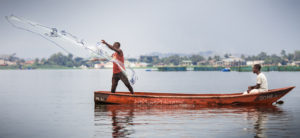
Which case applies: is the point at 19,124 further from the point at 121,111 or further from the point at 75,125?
the point at 121,111

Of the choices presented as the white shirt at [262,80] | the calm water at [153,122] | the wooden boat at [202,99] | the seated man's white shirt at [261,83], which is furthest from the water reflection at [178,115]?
the white shirt at [262,80]

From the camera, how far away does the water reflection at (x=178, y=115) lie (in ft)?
42.8

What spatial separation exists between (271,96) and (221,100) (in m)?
2.07

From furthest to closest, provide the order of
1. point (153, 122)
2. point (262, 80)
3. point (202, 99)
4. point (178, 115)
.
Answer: point (202, 99), point (262, 80), point (178, 115), point (153, 122)

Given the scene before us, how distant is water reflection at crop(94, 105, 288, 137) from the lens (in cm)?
1305

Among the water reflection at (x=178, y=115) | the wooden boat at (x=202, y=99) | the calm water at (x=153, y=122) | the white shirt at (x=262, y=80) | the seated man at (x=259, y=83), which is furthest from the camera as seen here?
the wooden boat at (x=202, y=99)

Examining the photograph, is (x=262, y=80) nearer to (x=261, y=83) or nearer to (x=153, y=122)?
(x=261, y=83)

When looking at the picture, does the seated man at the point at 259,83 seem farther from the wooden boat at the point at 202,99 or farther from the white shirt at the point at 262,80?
the wooden boat at the point at 202,99

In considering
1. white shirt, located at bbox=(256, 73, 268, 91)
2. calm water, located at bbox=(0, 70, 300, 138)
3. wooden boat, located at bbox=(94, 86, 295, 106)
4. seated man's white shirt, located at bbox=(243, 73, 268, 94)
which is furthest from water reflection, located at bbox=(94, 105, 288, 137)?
white shirt, located at bbox=(256, 73, 268, 91)

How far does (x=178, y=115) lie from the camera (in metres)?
16.1

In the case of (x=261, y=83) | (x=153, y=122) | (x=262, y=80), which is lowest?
(x=153, y=122)

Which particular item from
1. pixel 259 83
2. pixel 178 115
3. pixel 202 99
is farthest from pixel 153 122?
pixel 259 83

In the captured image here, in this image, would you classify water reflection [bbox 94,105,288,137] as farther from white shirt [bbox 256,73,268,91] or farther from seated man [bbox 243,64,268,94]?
white shirt [bbox 256,73,268,91]

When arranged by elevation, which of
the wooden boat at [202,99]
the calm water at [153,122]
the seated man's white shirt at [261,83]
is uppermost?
the seated man's white shirt at [261,83]
